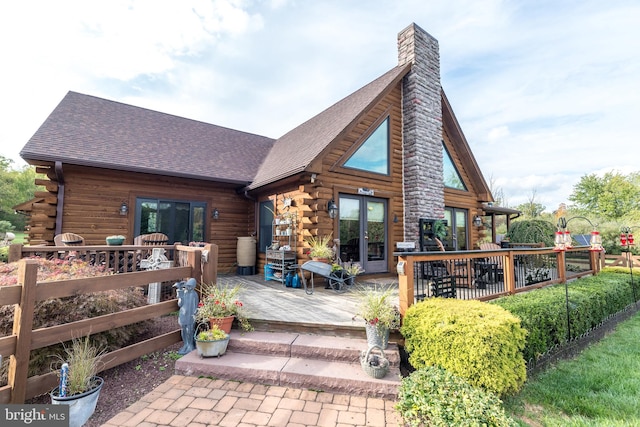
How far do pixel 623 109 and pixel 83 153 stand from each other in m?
18.1

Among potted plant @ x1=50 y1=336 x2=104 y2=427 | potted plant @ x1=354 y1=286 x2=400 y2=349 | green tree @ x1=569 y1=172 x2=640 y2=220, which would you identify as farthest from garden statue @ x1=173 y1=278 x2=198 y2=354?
green tree @ x1=569 y1=172 x2=640 y2=220

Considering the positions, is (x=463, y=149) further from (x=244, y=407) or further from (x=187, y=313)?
(x=244, y=407)

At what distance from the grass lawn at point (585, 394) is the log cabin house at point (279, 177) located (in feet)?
13.8

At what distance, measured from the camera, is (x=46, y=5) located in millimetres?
5406

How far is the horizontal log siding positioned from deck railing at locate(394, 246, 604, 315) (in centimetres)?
578

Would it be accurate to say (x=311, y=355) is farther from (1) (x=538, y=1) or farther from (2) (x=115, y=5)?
(1) (x=538, y=1)

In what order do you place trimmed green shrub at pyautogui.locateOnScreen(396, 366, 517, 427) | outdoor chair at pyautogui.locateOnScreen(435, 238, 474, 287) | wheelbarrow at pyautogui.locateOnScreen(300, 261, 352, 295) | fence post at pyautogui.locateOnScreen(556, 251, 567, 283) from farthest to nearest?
fence post at pyautogui.locateOnScreen(556, 251, 567, 283) < wheelbarrow at pyautogui.locateOnScreen(300, 261, 352, 295) < outdoor chair at pyautogui.locateOnScreen(435, 238, 474, 287) < trimmed green shrub at pyautogui.locateOnScreen(396, 366, 517, 427)

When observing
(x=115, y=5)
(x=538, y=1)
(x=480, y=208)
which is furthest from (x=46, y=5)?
(x=480, y=208)

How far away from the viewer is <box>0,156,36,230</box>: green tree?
75.8 feet

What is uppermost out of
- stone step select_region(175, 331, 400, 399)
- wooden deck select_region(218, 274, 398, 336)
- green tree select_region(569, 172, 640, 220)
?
green tree select_region(569, 172, 640, 220)

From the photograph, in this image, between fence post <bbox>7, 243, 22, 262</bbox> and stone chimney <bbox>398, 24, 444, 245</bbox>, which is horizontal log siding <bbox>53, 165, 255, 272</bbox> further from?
stone chimney <bbox>398, 24, 444, 245</bbox>

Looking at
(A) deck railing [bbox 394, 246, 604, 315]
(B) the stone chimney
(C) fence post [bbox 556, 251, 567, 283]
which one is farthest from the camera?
(B) the stone chimney

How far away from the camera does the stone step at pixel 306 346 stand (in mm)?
3113

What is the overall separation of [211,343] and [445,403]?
2467mm
